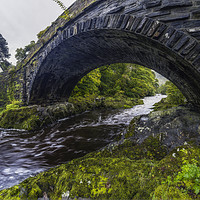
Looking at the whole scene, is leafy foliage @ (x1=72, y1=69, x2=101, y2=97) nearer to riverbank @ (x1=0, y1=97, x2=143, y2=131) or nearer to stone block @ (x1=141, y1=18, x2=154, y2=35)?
riverbank @ (x1=0, y1=97, x2=143, y2=131)

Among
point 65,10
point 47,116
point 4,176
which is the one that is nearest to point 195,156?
point 4,176

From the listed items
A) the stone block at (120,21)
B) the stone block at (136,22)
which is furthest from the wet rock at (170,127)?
the stone block at (120,21)

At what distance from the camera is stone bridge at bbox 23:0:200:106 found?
7.88 feet

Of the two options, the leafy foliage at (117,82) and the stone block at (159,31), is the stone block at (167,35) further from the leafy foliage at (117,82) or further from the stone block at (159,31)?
the leafy foliage at (117,82)

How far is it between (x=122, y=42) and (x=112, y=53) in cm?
177

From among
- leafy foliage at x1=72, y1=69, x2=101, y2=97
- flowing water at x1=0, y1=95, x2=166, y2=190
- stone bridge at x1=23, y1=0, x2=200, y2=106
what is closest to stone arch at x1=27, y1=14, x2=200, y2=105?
stone bridge at x1=23, y1=0, x2=200, y2=106

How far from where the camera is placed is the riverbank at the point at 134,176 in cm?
143

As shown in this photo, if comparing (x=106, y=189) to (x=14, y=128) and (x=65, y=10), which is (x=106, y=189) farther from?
(x=14, y=128)

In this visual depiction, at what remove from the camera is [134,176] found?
66.9 inches

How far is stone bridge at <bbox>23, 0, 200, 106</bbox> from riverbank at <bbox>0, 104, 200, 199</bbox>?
160 centimetres

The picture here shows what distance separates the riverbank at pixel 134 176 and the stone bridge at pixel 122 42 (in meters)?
1.60

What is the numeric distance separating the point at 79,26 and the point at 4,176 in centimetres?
537

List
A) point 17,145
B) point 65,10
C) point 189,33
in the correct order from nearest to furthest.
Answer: point 189,33, point 17,145, point 65,10

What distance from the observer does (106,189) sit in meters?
1.61
